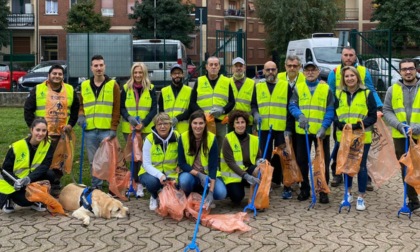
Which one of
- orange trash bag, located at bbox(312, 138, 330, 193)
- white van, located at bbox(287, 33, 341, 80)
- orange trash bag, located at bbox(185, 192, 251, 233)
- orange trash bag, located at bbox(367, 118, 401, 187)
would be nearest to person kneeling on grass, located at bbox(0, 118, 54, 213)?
orange trash bag, located at bbox(185, 192, 251, 233)

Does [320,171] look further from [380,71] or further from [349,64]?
[380,71]

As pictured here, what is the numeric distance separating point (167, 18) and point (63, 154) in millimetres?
34844

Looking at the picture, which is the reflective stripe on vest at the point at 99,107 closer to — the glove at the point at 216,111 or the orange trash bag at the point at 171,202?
the glove at the point at 216,111

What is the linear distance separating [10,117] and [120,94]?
9.26 metres

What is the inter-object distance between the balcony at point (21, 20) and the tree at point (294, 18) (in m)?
17.0

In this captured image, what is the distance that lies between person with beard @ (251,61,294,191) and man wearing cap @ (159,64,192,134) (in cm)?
91

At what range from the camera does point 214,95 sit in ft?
26.1

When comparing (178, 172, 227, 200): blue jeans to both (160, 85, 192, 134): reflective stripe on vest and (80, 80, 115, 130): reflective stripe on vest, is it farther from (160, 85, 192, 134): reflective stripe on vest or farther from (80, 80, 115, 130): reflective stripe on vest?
(80, 80, 115, 130): reflective stripe on vest

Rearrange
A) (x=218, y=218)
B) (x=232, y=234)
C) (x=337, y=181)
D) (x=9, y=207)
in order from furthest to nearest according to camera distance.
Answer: (x=337, y=181), (x=9, y=207), (x=218, y=218), (x=232, y=234)

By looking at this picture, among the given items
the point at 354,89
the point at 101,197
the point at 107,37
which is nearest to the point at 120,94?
the point at 101,197

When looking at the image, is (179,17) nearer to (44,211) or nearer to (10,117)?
(10,117)

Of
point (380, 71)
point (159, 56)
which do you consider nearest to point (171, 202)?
point (380, 71)

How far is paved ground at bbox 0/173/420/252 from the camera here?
5.84m

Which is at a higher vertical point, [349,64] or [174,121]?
[349,64]
